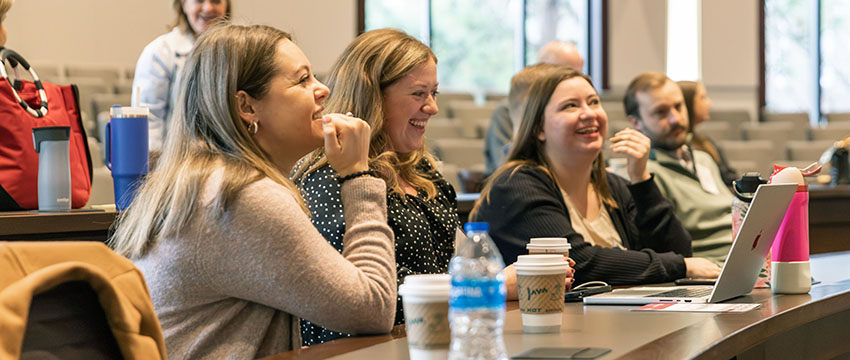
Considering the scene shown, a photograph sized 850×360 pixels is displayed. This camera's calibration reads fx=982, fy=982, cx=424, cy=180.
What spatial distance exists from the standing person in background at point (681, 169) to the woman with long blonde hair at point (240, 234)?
1.82 metres

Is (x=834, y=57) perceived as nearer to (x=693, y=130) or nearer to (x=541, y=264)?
(x=693, y=130)

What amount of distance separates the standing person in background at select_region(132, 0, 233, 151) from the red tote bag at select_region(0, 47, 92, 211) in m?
0.85

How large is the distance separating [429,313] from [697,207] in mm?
2229

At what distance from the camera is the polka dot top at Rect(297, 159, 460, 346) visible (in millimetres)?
1933

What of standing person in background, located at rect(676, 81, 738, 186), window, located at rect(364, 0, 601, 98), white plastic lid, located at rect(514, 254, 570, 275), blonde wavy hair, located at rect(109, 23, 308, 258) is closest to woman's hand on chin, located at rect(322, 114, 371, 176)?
blonde wavy hair, located at rect(109, 23, 308, 258)

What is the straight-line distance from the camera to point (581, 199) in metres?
2.76

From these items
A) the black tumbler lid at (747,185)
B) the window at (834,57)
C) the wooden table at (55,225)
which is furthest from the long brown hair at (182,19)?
the window at (834,57)

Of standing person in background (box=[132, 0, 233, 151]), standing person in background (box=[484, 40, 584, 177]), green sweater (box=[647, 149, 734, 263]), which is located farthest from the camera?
standing person in background (box=[484, 40, 584, 177])

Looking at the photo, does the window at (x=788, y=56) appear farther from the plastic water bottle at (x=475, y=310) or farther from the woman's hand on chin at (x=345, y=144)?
the plastic water bottle at (x=475, y=310)

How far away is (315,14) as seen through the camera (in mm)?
7977

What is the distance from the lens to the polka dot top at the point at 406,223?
76.1 inches

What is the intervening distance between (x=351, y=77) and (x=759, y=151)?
20.0 ft

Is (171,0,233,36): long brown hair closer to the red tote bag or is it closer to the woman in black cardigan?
the red tote bag

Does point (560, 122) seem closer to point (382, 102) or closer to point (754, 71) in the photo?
point (382, 102)
